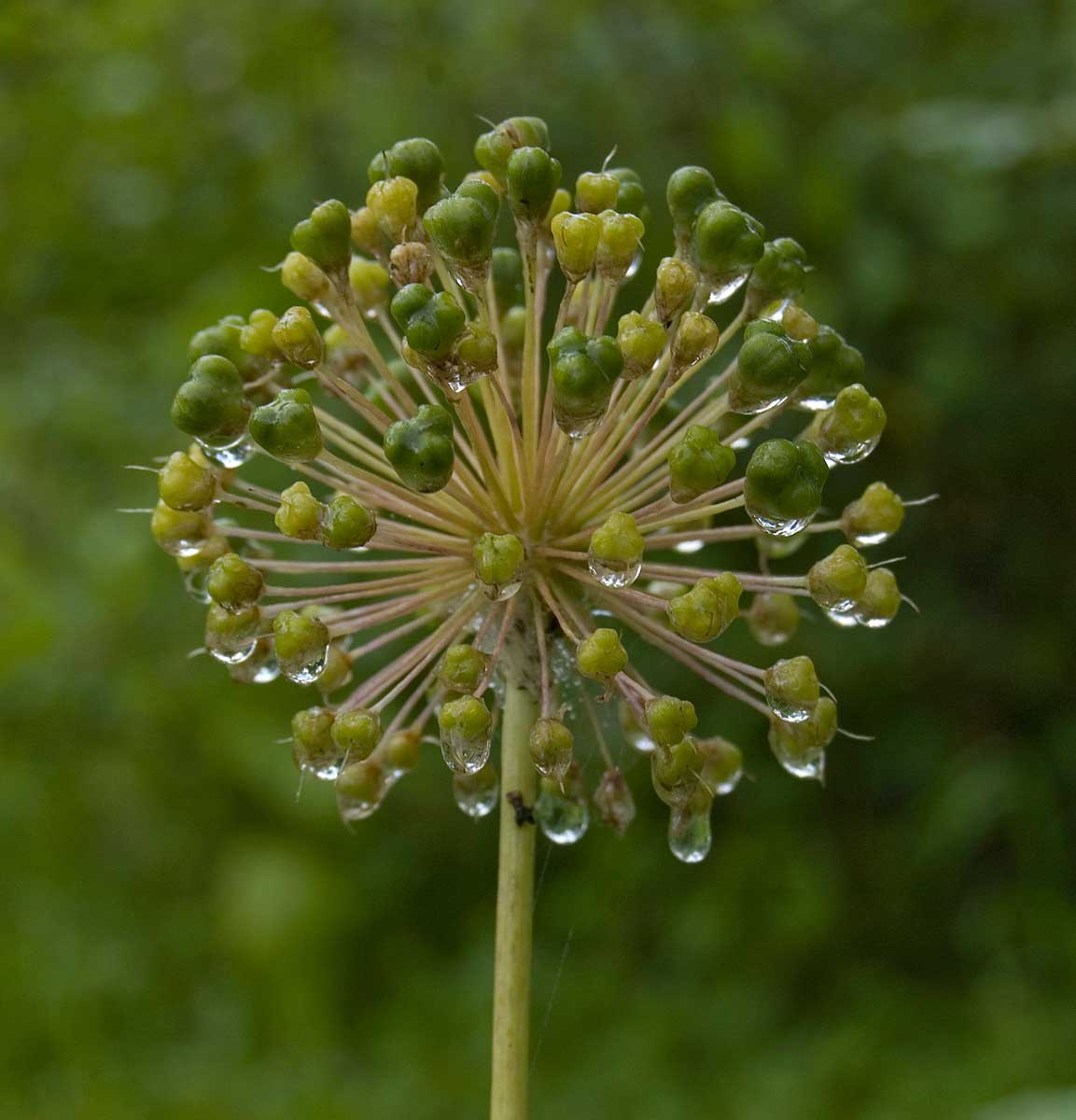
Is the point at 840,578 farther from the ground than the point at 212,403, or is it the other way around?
the point at 212,403

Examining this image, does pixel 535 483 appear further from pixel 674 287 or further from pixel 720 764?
pixel 720 764

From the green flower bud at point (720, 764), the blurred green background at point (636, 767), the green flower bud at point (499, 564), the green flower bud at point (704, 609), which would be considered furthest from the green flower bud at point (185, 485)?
the blurred green background at point (636, 767)

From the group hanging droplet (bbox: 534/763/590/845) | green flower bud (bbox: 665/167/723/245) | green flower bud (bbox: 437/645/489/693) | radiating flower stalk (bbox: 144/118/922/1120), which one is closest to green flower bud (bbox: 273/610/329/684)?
radiating flower stalk (bbox: 144/118/922/1120)

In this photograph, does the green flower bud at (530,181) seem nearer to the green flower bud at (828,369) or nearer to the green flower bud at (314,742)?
the green flower bud at (828,369)

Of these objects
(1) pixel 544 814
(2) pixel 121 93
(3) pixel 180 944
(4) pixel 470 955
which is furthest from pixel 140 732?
(1) pixel 544 814

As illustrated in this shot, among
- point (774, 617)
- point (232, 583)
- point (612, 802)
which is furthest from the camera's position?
point (774, 617)

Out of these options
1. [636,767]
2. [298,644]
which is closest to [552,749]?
[298,644]
